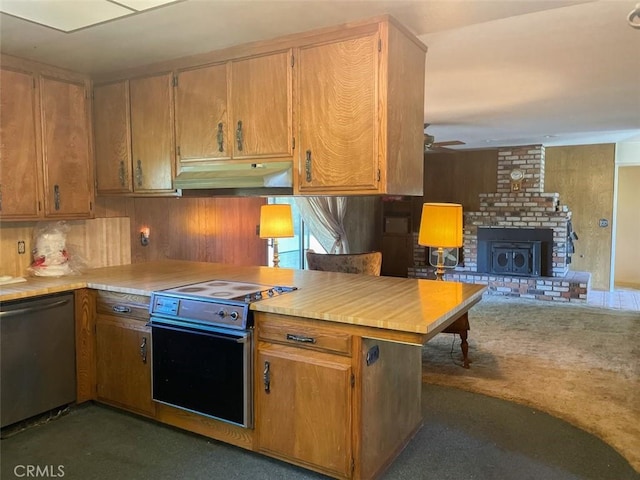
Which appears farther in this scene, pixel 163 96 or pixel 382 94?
pixel 163 96

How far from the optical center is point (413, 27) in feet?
8.21

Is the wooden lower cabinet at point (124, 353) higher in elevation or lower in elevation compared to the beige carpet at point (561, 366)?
higher

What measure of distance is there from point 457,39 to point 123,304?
260 cm

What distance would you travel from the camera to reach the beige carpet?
10.1 feet

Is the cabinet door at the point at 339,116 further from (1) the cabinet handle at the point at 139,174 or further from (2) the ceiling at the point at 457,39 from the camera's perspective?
(1) the cabinet handle at the point at 139,174

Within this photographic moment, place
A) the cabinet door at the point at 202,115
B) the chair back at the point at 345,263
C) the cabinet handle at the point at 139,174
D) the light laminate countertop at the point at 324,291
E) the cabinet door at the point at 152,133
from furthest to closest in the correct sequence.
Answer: the chair back at the point at 345,263 → the cabinet handle at the point at 139,174 → the cabinet door at the point at 152,133 → the cabinet door at the point at 202,115 → the light laminate countertop at the point at 324,291

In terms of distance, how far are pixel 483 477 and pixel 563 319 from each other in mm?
4043

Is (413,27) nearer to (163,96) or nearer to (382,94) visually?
(382,94)

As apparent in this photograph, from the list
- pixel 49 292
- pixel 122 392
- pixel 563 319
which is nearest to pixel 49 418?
pixel 122 392

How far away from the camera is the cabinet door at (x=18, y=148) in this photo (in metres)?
3.00

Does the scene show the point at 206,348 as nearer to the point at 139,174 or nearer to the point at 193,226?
the point at 139,174

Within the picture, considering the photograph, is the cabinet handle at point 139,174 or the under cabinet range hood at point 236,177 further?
the cabinet handle at point 139,174

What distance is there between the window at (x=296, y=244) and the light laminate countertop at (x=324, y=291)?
267cm

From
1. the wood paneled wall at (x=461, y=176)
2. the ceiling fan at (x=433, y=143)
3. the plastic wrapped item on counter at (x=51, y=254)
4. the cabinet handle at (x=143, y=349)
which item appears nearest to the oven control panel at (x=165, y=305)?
the cabinet handle at (x=143, y=349)
